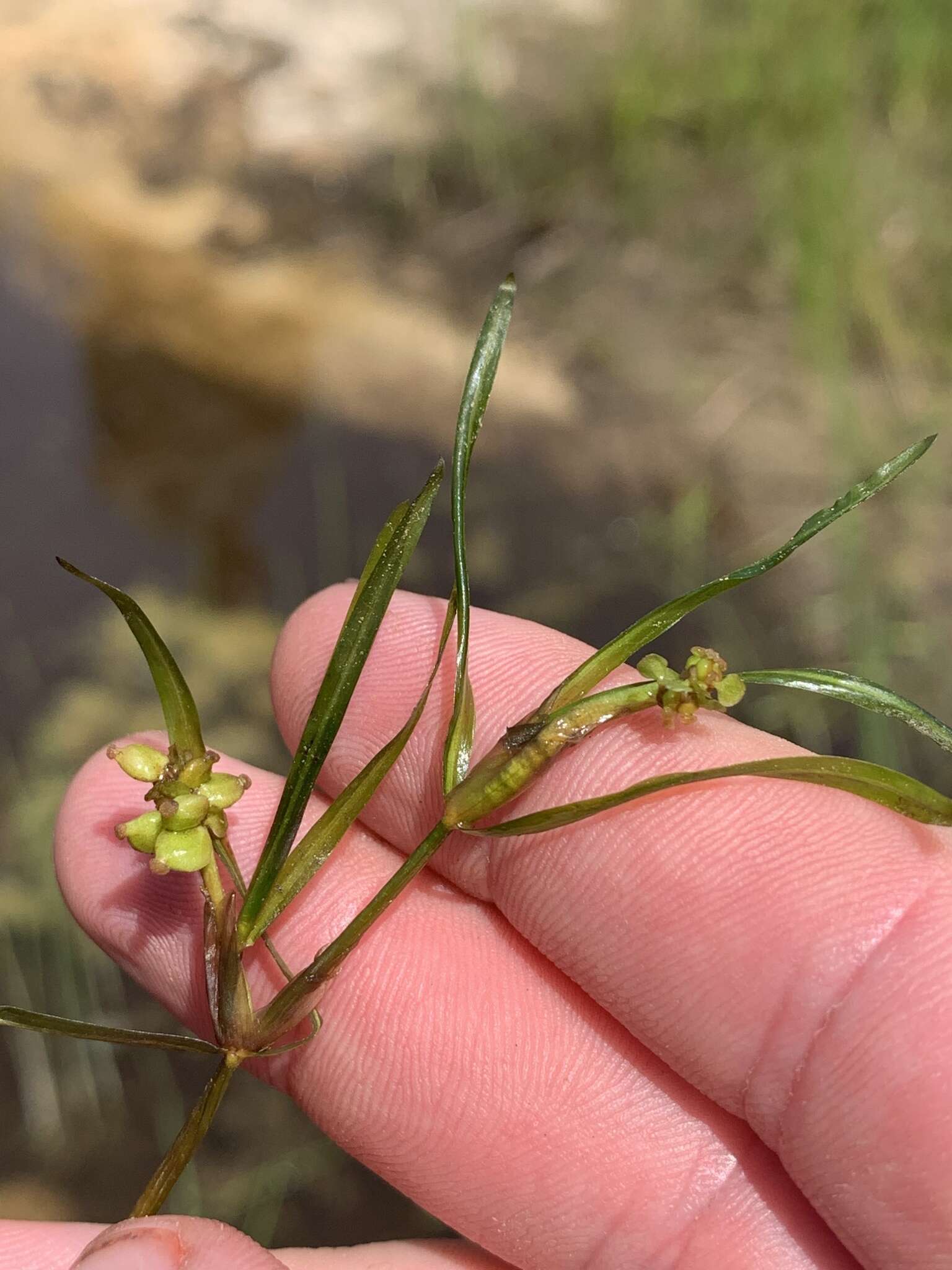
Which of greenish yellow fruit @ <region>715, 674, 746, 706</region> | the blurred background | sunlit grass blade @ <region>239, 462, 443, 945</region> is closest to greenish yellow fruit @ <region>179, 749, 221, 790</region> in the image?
sunlit grass blade @ <region>239, 462, 443, 945</region>

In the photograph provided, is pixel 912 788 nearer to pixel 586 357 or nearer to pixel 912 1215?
pixel 912 1215

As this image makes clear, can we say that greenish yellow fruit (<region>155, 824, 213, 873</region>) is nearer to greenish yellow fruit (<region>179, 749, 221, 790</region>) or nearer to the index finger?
greenish yellow fruit (<region>179, 749, 221, 790</region>)

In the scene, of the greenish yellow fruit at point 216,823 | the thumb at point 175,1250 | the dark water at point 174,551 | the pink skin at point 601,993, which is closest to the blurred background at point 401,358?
the dark water at point 174,551

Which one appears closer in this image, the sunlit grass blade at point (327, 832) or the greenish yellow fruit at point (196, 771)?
the greenish yellow fruit at point (196, 771)

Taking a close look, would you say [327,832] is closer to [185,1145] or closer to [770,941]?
[185,1145]

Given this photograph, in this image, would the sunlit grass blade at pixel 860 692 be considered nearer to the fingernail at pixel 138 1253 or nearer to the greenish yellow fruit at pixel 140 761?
the greenish yellow fruit at pixel 140 761

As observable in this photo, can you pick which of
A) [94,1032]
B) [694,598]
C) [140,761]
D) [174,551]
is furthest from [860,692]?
[174,551]

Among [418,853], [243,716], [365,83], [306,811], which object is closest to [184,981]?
Answer: [306,811]
